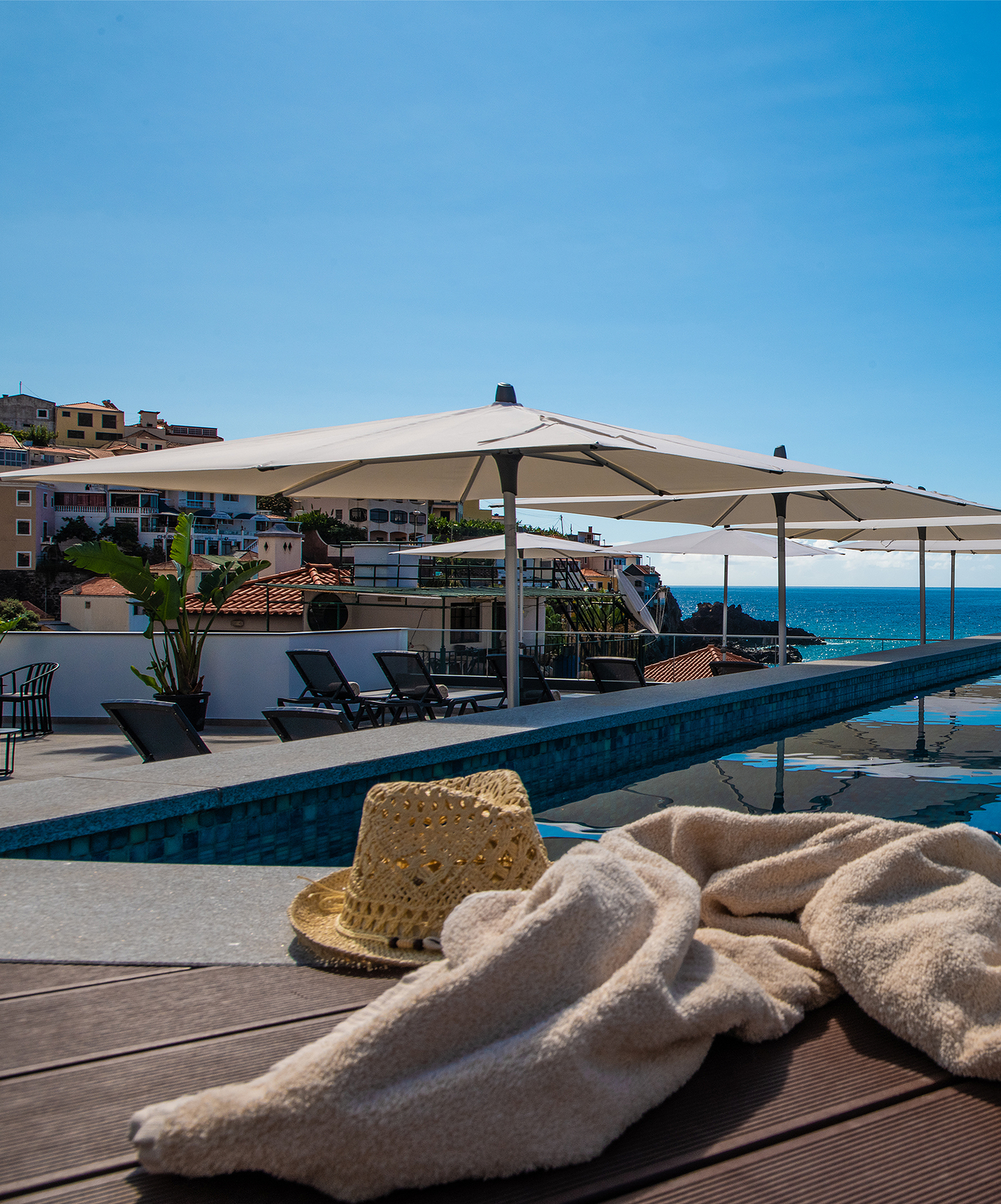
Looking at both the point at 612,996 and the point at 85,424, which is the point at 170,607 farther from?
the point at 85,424

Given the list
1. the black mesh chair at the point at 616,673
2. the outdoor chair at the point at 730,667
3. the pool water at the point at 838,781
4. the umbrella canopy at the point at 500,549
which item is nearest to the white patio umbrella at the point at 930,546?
the umbrella canopy at the point at 500,549

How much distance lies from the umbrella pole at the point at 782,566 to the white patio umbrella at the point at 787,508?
0.01 meters

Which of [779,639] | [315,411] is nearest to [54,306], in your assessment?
[315,411]

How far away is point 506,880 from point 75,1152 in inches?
35.5

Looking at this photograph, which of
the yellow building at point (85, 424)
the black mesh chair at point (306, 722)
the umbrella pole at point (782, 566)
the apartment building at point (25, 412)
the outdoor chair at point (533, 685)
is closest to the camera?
the black mesh chair at point (306, 722)

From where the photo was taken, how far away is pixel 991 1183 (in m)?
1.11

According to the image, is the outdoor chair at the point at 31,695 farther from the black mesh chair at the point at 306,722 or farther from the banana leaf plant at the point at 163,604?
the black mesh chair at the point at 306,722

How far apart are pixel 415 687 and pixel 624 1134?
8450 millimetres

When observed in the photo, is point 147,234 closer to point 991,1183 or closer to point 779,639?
point 779,639

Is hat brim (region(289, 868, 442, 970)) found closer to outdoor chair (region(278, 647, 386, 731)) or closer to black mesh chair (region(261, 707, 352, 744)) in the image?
black mesh chair (region(261, 707, 352, 744))

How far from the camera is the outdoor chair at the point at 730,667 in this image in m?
11.9

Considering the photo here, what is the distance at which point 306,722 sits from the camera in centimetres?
605

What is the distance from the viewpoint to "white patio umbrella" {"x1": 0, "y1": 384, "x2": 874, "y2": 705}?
5562 mm

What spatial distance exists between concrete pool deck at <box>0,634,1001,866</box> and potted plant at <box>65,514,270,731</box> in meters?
2.93
